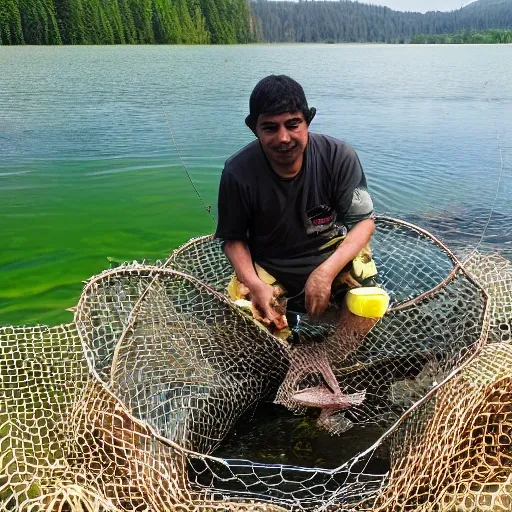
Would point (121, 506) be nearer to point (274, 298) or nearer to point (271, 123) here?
point (274, 298)

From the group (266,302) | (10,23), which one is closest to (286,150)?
(266,302)

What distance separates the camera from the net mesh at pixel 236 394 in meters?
2.39

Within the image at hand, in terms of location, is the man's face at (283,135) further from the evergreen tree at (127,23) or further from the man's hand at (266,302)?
the evergreen tree at (127,23)

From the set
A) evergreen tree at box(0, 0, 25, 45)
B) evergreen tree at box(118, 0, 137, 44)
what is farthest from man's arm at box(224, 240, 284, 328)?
evergreen tree at box(0, 0, 25, 45)

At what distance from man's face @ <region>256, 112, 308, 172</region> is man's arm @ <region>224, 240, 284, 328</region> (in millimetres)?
564

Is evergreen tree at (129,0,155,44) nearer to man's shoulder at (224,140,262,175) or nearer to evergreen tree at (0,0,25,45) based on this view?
evergreen tree at (0,0,25,45)

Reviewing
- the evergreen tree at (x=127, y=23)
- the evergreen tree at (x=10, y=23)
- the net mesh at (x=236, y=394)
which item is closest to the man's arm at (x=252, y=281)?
the net mesh at (x=236, y=394)

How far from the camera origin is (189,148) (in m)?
10.4

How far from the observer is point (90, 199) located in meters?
8.17

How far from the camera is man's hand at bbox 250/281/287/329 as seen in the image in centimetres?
314

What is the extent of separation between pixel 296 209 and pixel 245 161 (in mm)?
380

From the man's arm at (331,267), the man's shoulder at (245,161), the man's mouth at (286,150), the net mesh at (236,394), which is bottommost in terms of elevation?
the net mesh at (236,394)

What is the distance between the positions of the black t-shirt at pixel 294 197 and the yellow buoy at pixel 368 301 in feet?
1.25

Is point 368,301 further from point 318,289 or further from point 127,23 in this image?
point 127,23
